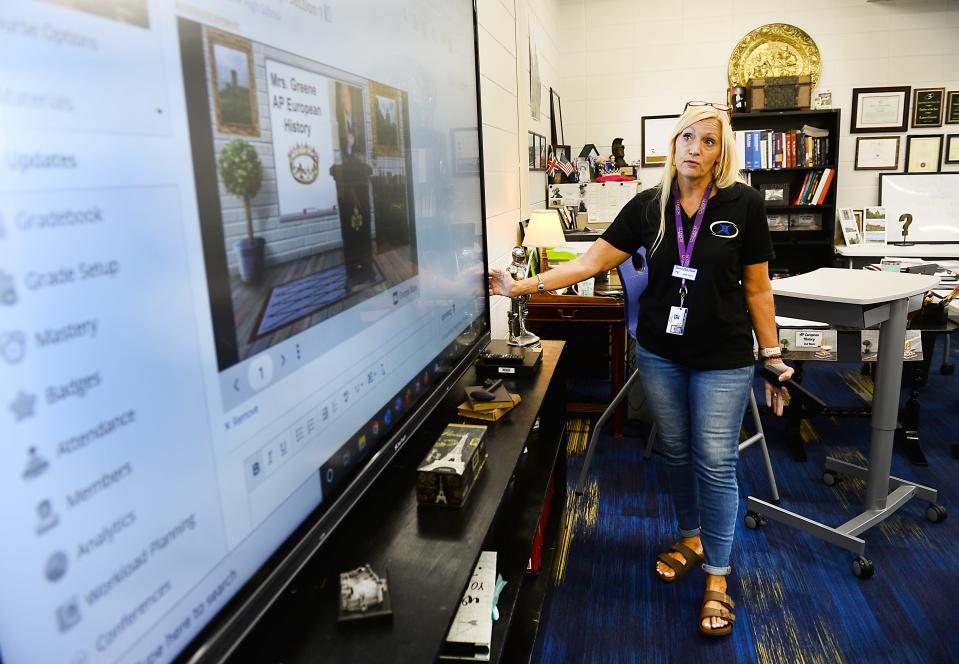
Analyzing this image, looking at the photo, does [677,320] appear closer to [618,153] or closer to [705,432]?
[705,432]

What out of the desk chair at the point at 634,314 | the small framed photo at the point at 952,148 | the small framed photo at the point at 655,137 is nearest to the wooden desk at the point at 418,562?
the desk chair at the point at 634,314

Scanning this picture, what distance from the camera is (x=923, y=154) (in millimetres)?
5582

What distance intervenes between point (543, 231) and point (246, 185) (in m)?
2.68

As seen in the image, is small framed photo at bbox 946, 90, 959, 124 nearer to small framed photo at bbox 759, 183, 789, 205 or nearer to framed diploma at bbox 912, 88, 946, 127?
framed diploma at bbox 912, 88, 946, 127

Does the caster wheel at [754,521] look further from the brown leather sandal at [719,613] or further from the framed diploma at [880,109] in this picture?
the framed diploma at [880,109]

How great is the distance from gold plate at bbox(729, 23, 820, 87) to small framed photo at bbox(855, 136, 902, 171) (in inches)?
26.8

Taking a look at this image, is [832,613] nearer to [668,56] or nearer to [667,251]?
[667,251]

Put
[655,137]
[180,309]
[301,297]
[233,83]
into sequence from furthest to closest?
[655,137], [301,297], [233,83], [180,309]

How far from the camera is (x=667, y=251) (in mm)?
1974

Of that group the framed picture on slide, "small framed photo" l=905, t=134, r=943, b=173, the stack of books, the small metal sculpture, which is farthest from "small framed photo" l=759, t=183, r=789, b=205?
the small metal sculpture

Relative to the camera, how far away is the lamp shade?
340 centimetres

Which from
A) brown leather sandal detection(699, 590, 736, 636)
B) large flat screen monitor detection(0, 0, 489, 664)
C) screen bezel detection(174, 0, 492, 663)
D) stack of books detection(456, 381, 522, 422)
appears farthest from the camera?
brown leather sandal detection(699, 590, 736, 636)

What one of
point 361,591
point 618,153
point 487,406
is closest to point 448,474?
point 361,591

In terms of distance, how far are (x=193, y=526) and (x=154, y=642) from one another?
119 mm
